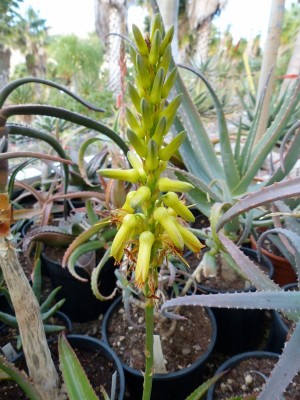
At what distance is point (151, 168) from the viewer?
1.04 feet

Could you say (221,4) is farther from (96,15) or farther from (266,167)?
(266,167)

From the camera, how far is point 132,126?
325 millimetres

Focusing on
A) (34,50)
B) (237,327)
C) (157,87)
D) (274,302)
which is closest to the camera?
(157,87)

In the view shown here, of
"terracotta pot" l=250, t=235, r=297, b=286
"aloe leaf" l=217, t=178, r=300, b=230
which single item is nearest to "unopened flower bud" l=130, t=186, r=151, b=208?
"aloe leaf" l=217, t=178, r=300, b=230

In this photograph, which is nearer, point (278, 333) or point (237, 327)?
point (278, 333)

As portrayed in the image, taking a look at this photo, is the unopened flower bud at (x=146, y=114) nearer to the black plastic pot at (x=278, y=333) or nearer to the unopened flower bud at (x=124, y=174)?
the unopened flower bud at (x=124, y=174)

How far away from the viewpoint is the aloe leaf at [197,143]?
3.18 ft

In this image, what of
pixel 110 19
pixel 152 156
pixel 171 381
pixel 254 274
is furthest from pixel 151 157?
pixel 110 19

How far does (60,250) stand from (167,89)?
0.91 meters

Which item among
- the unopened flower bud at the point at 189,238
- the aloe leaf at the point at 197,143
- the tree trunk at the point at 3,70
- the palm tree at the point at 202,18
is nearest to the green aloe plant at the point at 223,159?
the aloe leaf at the point at 197,143

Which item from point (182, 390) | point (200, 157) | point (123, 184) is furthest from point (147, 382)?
point (200, 157)

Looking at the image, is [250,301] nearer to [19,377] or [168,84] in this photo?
[168,84]

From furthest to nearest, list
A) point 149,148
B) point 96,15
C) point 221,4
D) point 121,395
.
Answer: point 221,4 < point 96,15 < point 121,395 < point 149,148

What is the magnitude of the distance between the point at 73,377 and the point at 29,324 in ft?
0.44
